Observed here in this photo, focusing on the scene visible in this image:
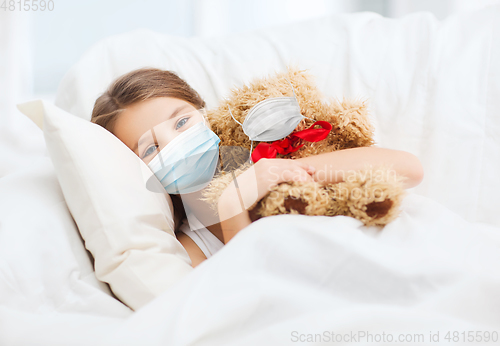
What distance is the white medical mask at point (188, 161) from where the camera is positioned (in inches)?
27.5

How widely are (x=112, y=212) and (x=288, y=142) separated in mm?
370

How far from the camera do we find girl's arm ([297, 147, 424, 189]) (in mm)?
636

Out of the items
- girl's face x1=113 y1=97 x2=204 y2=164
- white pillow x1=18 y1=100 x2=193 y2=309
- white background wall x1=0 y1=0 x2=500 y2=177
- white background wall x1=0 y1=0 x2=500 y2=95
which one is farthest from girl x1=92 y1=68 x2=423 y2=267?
white background wall x1=0 y1=0 x2=500 y2=95

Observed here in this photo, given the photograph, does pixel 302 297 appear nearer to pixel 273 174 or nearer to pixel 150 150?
pixel 273 174

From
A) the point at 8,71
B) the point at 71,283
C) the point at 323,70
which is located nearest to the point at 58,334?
the point at 71,283

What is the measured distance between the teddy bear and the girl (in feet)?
0.09

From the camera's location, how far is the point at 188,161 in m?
0.70

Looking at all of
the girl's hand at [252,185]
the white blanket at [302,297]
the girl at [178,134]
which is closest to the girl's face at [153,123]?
the girl at [178,134]

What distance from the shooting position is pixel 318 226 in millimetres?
520

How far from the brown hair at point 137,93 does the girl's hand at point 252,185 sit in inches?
11.7

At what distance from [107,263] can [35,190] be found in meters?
0.25

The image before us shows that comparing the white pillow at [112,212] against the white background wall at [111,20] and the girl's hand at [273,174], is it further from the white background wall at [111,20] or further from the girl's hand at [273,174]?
the white background wall at [111,20]

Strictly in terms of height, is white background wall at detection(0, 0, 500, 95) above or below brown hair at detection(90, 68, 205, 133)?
above

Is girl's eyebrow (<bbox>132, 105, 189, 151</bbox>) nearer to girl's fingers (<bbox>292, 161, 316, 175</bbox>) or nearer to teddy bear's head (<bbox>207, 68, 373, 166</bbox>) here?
teddy bear's head (<bbox>207, 68, 373, 166</bbox>)
